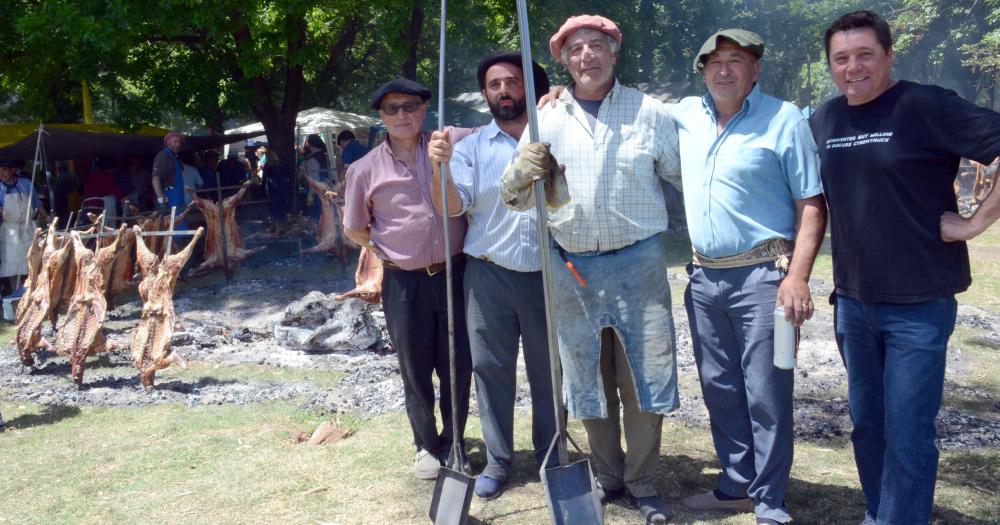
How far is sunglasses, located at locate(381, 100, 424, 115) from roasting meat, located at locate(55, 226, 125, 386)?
3.77 m

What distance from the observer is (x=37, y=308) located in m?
7.46

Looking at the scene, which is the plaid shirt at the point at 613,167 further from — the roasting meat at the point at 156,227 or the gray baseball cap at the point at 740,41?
the roasting meat at the point at 156,227

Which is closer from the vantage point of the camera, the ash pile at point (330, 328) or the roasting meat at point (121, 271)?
the ash pile at point (330, 328)

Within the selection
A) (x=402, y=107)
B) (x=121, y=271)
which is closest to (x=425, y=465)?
(x=402, y=107)

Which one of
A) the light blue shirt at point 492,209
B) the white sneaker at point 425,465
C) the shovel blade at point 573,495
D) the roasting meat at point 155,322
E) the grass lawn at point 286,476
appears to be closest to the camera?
the shovel blade at point 573,495

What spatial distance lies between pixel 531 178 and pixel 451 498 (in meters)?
1.47

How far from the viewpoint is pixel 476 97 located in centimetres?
2644

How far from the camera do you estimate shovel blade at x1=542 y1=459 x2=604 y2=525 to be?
3.50 meters

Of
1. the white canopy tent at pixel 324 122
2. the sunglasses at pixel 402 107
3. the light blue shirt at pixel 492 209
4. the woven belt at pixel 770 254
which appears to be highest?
the white canopy tent at pixel 324 122

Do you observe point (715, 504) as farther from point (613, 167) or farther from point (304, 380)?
point (304, 380)

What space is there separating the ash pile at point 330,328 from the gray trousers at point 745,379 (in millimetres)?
4311

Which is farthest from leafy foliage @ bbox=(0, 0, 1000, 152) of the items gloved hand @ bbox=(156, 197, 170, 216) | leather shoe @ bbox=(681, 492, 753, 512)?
leather shoe @ bbox=(681, 492, 753, 512)

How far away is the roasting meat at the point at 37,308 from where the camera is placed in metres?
7.32

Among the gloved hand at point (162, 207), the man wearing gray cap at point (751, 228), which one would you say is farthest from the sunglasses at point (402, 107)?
the gloved hand at point (162, 207)
